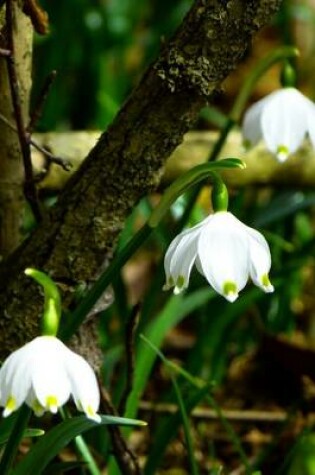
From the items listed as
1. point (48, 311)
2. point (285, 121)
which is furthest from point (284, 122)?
point (48, 311)

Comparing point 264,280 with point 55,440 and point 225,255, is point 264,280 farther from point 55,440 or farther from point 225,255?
point 55,440

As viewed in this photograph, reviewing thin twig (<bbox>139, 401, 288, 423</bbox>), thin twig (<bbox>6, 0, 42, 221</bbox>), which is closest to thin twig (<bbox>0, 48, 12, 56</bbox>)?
thin twig (<bbox>6, 0, 42, 221</bbox>)

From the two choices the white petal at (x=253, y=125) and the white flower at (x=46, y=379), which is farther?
the white petal at (x=253, y=125)

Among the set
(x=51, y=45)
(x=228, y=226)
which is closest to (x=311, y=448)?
(x=228, y=226)

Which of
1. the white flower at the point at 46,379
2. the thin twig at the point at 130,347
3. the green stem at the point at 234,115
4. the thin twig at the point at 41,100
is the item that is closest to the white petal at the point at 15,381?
the white flower at the point at 46,379

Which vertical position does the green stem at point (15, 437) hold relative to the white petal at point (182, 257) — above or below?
below

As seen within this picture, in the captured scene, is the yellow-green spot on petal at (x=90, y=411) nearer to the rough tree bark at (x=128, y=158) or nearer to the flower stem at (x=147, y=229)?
the flower stem at (x=147, y=229)

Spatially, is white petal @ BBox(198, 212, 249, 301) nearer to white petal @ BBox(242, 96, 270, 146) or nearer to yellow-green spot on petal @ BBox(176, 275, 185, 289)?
yellow-green spot on petal @ BBox(176, 275, 185, 289)
